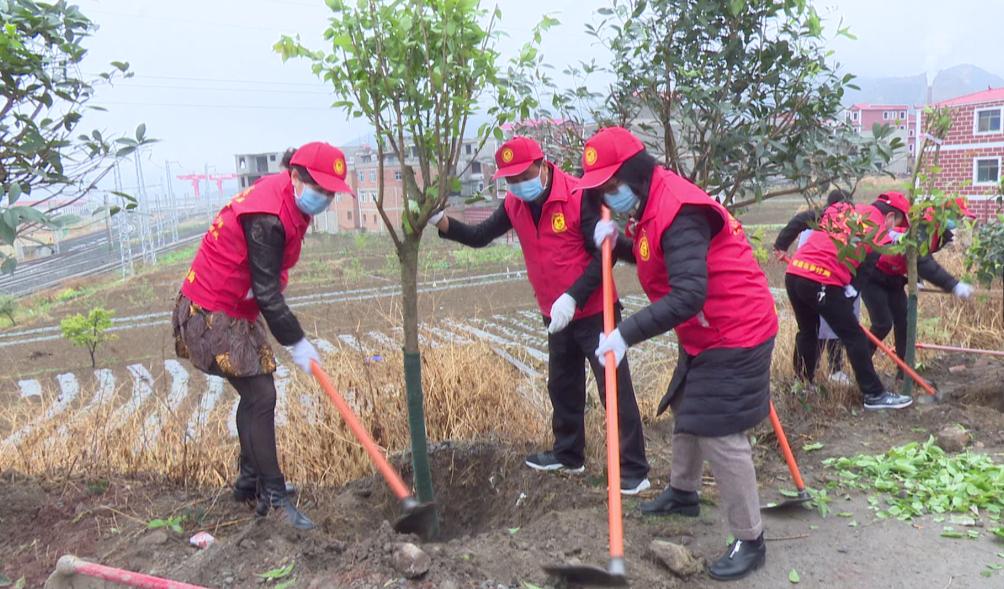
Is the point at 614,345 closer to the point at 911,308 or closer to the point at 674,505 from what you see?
the point at 674,505

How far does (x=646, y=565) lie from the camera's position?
287cm

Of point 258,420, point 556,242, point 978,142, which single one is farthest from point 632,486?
point 978,142

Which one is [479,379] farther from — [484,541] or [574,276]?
[484,541]

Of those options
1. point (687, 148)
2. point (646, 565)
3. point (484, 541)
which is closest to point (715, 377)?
point (646, 565)

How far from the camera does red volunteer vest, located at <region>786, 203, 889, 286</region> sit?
4457 mm

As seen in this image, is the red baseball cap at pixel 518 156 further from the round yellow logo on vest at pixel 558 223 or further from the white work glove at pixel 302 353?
the white work glove at pixel 302 353

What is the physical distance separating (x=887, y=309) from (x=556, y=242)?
3333 mm

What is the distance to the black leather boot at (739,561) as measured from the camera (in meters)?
2.84

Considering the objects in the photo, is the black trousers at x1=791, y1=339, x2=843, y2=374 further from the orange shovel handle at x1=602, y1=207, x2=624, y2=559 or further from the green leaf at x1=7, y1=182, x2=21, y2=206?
the green leaf at x1=7, y1=182, x2=21, y2=206

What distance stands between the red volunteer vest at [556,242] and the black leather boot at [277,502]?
1.45 metres

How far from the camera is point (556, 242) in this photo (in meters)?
3.57

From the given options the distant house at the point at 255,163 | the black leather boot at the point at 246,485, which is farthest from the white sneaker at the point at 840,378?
the distant house at the point at 255,163

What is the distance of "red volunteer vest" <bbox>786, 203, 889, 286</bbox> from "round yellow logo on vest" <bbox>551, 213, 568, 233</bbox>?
179 centimetres

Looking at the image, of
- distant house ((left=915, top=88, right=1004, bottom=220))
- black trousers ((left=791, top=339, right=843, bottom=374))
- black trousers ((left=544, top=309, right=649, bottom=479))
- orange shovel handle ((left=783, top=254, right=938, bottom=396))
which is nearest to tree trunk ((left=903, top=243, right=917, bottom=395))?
orange shovel handle ((left=783, top=254, right=938, bottom=396))
